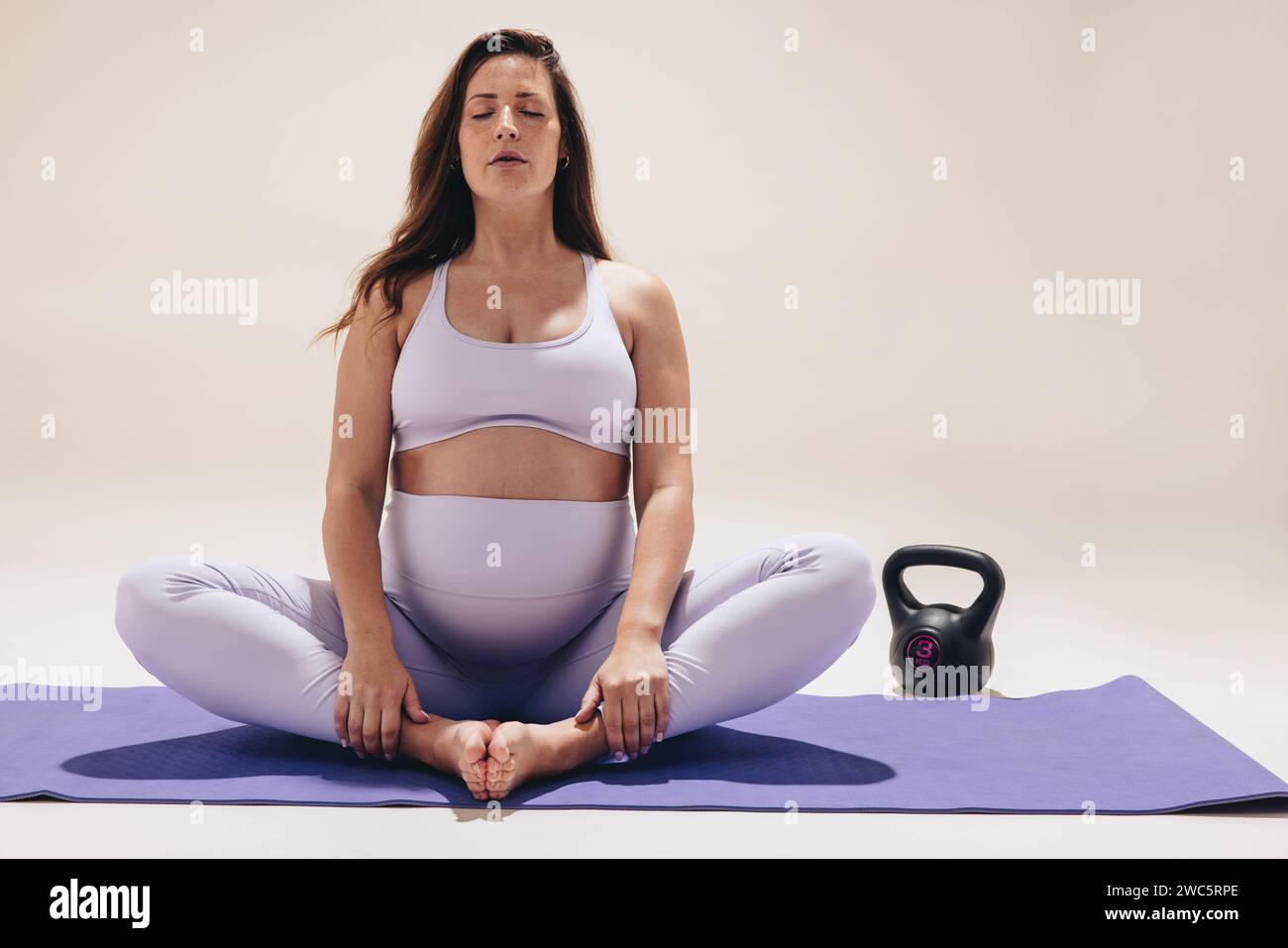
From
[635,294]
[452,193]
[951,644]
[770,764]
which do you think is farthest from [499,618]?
[951,644]

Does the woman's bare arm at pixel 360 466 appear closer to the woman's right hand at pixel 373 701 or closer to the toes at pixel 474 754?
the woman's right hand at pixel 373 701

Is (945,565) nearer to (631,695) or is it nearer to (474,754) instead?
(631,695)

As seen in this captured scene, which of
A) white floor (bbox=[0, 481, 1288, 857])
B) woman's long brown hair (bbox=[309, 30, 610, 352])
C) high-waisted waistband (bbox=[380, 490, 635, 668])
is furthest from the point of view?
woman's long brown hair (bbox=[309, 30, 610, 352])

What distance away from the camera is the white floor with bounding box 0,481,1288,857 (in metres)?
2.10

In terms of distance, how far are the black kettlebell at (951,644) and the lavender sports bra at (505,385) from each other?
0.93m

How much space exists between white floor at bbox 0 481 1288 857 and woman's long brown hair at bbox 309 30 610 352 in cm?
95

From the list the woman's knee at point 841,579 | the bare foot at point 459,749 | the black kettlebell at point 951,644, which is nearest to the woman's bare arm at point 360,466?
the bare foot at point 459,749

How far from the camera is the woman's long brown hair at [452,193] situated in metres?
2.64

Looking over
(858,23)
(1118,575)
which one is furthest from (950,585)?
(858,23)

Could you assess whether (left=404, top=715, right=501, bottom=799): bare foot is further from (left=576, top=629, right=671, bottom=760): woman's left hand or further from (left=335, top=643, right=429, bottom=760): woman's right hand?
(left=576, top=629, right=671, bottom=760): woman's left hand

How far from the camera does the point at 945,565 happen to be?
3.22 m

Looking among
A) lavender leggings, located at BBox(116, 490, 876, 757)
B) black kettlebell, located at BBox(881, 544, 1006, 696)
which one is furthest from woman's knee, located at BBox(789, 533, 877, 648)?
black kettlebell, located at BBox(881, 544, 1006, 696)

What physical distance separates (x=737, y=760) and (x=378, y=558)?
27.8 inches

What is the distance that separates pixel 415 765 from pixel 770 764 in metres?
0.60
